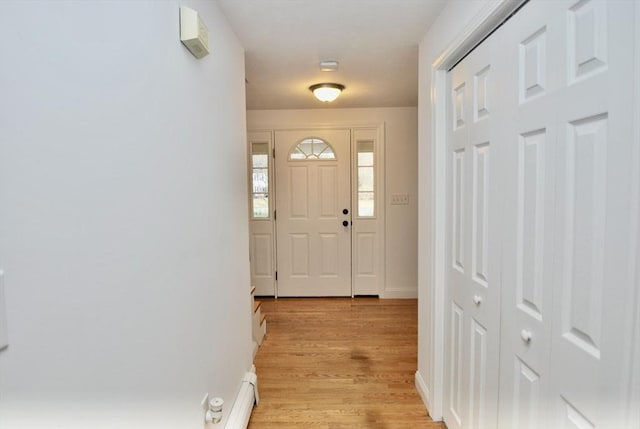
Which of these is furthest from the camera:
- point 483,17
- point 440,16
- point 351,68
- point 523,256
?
point 351,68

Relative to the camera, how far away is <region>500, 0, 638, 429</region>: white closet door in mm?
771

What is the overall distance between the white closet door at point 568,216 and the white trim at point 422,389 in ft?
2.80

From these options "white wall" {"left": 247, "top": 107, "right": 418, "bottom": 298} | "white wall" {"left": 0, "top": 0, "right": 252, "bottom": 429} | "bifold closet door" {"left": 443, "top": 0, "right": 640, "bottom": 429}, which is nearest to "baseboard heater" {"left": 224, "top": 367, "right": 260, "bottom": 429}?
"white wall" {"left": 0, "top": 0, "right": 252, "bottom": 429}

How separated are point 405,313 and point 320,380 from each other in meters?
1.58

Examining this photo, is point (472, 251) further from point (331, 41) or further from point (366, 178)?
point (366, 178)

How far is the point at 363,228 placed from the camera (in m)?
4.18

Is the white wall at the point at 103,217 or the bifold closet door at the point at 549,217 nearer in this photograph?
the white wall at the point at 103,217

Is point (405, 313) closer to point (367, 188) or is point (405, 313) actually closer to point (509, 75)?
point (367, 188)

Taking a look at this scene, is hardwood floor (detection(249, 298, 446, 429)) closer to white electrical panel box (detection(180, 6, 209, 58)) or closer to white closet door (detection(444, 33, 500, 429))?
white closet door (detection(444, 33, 500, 429))

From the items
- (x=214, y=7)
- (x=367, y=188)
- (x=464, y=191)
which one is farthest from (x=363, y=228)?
(x=214, y=7)

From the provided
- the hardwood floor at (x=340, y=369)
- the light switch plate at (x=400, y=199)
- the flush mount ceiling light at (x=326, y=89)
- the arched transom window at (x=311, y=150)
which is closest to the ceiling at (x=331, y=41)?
the flush mount ceiling light at (x=326, y=89)

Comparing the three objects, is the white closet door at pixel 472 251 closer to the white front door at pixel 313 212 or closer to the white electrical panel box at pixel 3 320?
the white electrical panel box at pixel 3 320

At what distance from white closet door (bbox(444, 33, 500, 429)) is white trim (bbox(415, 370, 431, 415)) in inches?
6.9

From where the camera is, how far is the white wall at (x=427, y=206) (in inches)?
72.2
